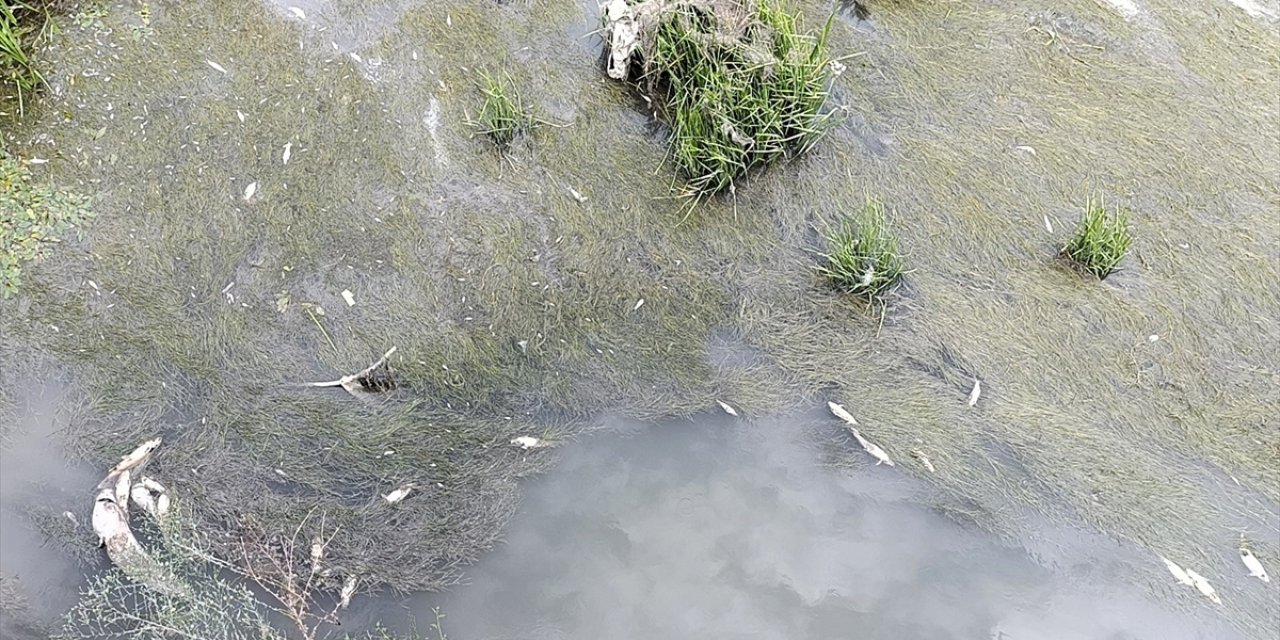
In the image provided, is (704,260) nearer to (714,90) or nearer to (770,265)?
(770,265)

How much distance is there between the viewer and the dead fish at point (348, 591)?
7.24ft

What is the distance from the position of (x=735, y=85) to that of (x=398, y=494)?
1879 millimetres

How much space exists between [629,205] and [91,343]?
6.13 ft

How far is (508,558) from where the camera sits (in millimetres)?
2326

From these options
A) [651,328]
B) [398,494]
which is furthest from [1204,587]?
[398,494]

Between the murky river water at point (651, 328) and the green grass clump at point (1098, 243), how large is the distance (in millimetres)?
80

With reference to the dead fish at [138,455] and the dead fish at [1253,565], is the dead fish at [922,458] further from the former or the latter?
the dead fish at [138,455]

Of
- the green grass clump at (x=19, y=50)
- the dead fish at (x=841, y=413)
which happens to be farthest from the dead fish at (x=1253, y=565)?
the green grass clump at (x=19, y=50)

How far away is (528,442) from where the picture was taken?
2.50m

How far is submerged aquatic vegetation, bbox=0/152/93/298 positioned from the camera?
8.73ft

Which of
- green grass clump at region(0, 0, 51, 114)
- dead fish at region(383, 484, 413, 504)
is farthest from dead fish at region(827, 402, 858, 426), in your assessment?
green grass clump at region(0, 0, 51, 114)

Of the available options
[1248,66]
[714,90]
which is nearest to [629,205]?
[714,90]

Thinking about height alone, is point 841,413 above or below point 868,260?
below

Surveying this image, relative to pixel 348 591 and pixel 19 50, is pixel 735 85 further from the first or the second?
pixel 19 50
